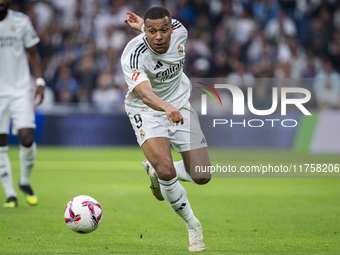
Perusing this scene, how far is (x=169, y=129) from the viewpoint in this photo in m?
6.98

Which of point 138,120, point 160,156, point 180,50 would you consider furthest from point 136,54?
point 160,156

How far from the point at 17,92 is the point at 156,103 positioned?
3.93m

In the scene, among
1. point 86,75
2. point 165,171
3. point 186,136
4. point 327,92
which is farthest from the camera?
point 86,75

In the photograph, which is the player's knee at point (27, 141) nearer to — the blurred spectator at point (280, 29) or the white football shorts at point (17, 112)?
the white football shorts at point (17, 112)

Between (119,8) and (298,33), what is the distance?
5.38m

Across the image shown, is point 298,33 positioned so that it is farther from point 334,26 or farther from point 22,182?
point 22,182

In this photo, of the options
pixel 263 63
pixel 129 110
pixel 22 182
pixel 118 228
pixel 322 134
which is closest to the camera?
→ pixel 129 110

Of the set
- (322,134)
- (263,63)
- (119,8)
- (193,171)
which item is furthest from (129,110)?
(119,8)

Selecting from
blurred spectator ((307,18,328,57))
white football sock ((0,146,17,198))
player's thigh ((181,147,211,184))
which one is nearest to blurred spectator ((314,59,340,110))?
blurred spectator ((307,18,328,57))

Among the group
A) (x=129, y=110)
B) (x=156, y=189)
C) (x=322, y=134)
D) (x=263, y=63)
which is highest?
(x=129, y=110)

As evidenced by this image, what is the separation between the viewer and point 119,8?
20484mm

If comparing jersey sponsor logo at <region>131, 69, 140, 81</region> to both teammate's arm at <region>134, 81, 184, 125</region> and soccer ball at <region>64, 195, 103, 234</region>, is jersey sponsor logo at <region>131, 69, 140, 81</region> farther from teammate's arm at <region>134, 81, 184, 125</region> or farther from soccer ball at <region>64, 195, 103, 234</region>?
soccer ball at <region>64, 195, 103, 234</region>

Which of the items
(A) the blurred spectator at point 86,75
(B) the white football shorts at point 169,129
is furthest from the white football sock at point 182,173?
(A) the blurred spectator at point 86,75

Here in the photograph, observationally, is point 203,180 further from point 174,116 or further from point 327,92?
point 327,92
